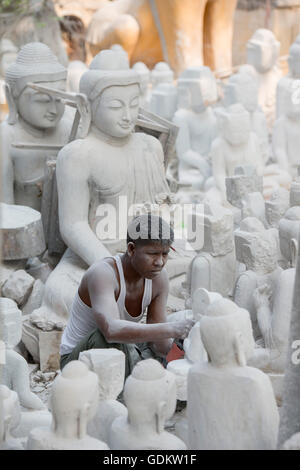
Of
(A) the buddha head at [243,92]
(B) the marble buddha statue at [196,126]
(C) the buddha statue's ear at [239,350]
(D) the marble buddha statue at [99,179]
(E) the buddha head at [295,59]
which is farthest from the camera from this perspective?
(A) the buddha head at [243,92]

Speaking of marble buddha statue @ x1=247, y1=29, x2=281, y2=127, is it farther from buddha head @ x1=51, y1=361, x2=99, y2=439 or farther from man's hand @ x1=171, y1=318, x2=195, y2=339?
buddha head @ x1=51, y1=361, x2=99, y2=439

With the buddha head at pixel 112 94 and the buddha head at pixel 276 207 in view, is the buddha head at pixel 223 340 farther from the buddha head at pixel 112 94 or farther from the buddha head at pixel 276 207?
the buddha head at pixel 112 94

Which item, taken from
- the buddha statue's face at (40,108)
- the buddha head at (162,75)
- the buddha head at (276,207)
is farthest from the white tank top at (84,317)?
the buddha head at (162,75)

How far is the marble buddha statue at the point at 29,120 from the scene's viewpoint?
5172 mm

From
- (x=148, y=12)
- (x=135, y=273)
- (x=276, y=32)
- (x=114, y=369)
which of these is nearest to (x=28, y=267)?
(x=135, y=273)

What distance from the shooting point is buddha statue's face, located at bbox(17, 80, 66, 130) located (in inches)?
204

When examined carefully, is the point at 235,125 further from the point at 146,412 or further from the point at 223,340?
the point at 146,412

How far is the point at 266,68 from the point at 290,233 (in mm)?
6897

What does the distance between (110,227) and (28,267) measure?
60cm

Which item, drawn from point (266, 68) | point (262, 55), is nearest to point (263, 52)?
point (262, 55)

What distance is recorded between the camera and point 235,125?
22.0 feet

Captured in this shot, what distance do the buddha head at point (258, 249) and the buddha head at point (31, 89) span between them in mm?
1866

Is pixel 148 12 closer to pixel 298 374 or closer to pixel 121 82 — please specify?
pixel 121 82

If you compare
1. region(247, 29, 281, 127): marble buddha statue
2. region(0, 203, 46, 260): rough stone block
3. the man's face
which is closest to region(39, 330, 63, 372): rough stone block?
region(0, 203, 46, 260): rough stone block
